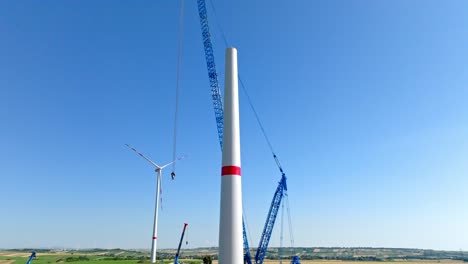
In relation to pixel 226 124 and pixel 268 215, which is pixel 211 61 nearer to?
pixel 268 215

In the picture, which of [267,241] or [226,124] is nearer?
[226,124]

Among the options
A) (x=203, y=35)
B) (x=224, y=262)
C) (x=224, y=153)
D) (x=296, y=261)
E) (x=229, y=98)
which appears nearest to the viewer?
(x=224, y=262)

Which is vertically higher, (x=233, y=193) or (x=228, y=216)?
(x=233, y=193)

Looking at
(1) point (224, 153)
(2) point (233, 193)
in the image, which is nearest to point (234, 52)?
(1) point (224, 153)

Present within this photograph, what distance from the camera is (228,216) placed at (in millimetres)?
27578

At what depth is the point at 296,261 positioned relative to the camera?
265 ft

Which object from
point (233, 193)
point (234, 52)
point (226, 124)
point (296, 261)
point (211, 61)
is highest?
point (211, 61)

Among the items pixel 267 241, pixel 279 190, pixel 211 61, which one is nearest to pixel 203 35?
pixel 211 61

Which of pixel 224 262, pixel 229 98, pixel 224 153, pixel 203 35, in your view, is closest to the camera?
pixel 224 262

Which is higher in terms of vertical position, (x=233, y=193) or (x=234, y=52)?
(x=234, y=52)

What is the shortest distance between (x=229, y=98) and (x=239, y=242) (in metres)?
12.8

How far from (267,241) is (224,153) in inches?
3357

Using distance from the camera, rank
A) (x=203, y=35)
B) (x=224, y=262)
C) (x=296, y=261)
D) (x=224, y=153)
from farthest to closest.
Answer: (x=203, y=35) → (x=296, y=261) → (x=224, y=153) → (x=224, y=262)

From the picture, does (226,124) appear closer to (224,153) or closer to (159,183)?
(224,153)
